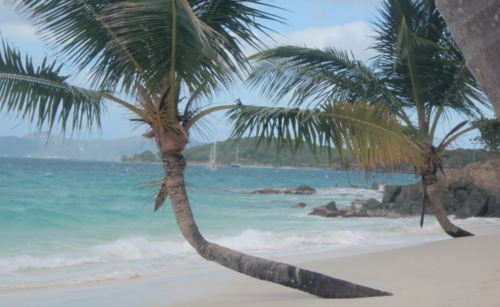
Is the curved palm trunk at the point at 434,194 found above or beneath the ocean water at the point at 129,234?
above

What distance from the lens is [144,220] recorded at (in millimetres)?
19875

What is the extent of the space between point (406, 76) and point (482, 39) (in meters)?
8.02

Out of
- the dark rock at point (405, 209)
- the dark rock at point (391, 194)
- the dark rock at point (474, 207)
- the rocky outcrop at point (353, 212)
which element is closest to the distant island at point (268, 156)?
the dark rock at point (474, 207)

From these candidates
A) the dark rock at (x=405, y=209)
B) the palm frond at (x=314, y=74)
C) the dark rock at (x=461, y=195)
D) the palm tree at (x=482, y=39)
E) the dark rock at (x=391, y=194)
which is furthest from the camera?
the dark rock at (x=391, y=194)

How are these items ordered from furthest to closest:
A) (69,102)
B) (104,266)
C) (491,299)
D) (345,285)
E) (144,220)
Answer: (144,220)
(104,266)
(69,102)
(345,285)
(491,299)

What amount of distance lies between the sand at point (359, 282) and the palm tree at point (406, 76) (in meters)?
1.51

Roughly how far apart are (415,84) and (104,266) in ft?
21.3

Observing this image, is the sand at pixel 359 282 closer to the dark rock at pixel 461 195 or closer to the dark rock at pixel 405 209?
the dark rock at pixel 405 209

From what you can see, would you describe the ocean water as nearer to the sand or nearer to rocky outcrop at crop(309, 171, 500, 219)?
the sand

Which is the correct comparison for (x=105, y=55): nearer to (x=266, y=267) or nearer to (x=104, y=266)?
(x=266, y=267)

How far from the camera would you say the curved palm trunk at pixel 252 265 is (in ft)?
17.5

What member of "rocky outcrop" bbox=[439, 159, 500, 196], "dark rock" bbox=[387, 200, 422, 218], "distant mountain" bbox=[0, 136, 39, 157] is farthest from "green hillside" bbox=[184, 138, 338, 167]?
"distant mountain" bbox=[0, 136, 39, 157]

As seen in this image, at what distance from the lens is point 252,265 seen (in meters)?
5.42

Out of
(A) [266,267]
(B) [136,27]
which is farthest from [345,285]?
(B) [136,27]
